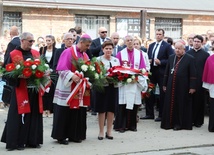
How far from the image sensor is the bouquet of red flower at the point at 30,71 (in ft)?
28.2

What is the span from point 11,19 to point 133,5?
6.07 meters

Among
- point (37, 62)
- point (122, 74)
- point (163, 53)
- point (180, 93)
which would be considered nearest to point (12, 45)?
point (122, 74)

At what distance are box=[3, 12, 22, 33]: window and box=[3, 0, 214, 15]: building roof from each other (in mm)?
1027

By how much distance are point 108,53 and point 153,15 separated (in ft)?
55.4

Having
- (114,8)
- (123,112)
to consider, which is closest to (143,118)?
(123,112)

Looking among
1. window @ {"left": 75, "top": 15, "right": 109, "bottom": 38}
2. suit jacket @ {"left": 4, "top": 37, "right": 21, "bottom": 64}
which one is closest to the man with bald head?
suit jacket @ {"left": 4, "top": 37, "right": 21, "bottom": 64}

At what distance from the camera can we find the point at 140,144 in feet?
31.9

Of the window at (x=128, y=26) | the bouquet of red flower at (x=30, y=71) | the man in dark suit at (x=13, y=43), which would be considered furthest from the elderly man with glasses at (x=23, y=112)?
the window at (x=128, y=26)

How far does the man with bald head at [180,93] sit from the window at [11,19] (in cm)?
1293

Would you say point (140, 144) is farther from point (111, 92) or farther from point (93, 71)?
point (93, 71)

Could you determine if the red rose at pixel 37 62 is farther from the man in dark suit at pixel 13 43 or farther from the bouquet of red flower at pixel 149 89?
the bouquet of red flower at pixel 149 89

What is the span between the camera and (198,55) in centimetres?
1240

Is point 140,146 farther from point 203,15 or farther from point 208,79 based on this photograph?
point 203,15

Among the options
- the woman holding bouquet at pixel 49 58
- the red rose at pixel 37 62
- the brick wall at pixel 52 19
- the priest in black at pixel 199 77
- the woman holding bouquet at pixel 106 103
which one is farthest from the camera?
the brick wall at pixel 52 19
